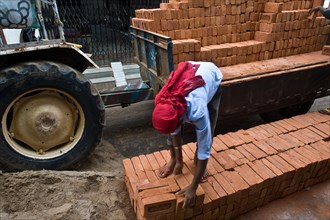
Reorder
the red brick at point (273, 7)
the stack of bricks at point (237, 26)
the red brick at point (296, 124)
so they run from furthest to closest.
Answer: the red brick at point (273, 7)
the stack of bricks at point (237, 26)
the red brick at point (296, 124)

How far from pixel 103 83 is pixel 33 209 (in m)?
3.97

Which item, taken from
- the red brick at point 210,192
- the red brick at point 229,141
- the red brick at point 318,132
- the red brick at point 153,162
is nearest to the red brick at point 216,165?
the red brick at point 210,192

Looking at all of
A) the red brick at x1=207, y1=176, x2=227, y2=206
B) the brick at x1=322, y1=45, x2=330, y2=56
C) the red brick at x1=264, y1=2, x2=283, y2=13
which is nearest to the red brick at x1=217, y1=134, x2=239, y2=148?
the red brick at x1=207, y1=176, x2=227, y2=206

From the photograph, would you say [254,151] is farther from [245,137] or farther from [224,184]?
[224,184]

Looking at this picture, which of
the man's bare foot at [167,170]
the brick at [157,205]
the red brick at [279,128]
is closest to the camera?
the brick at [157,205]

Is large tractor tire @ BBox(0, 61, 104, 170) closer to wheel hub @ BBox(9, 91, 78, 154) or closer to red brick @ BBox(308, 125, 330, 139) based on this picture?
wheel hub @ BBox(9, 91, 78, 154)

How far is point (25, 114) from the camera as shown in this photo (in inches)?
123

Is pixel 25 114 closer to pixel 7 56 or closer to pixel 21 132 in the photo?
pixel 21 132

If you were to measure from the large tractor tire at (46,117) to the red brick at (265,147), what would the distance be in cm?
199

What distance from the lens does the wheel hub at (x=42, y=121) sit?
10.3 ft

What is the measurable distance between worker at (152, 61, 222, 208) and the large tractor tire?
1348mm

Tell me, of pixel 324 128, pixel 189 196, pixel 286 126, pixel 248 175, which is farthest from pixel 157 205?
pixel 324 128

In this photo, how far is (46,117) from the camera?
10.4ft

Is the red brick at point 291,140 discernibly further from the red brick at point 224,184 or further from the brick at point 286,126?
the red brick at point 224,184
